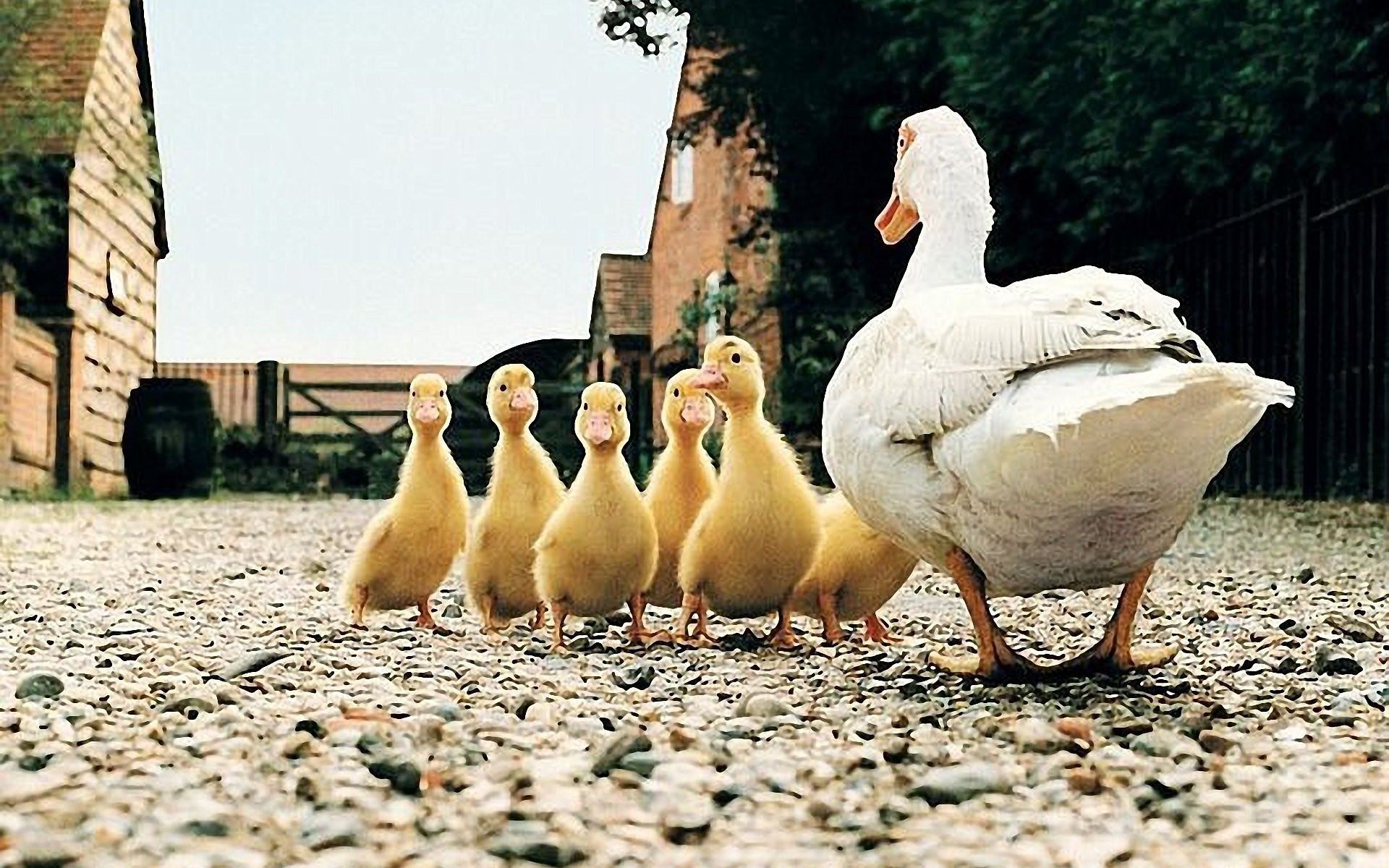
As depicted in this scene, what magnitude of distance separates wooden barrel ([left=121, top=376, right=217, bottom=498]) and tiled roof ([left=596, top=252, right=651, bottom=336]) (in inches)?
510

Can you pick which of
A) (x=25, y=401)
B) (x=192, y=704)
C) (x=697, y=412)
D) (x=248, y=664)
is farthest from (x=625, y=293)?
(x=192, y=704)

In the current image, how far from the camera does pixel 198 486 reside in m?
16.1

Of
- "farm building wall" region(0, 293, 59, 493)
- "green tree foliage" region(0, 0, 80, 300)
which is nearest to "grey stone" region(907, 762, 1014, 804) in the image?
"farm building wall" region(0, 293, 59, 493)

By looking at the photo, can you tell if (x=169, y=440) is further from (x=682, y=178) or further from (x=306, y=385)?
(x=682, y=178)

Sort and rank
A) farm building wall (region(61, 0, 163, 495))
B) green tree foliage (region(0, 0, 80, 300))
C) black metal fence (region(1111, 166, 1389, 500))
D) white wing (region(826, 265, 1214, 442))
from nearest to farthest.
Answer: white wing (region(826, 265, 1214, 442)) < black metal fence (region(1111, 166, 1389, 500)) < green tree foliage (region(0, 0, 80, 300)) < farm building wall (region(61, 0, 163, 495))

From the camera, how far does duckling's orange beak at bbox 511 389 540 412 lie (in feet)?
13.6

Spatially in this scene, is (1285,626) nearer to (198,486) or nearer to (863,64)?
(863,64)

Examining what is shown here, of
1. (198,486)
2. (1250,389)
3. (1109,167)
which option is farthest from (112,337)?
(1250,389)

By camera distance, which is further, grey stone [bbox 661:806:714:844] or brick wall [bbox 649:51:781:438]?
brick wall [bbox 649:51:781:438]

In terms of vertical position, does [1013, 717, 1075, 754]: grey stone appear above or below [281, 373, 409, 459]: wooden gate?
below

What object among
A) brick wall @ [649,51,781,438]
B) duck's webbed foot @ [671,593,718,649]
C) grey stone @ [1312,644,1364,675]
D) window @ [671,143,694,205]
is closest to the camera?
grey stone @ [1312,644,1364,675]

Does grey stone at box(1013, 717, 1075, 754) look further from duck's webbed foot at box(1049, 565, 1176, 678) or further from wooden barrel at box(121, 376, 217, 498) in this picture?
wooden barrel at box(121, 376, 217, 498)

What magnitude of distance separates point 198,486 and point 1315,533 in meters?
12.0

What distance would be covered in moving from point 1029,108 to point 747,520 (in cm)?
722
